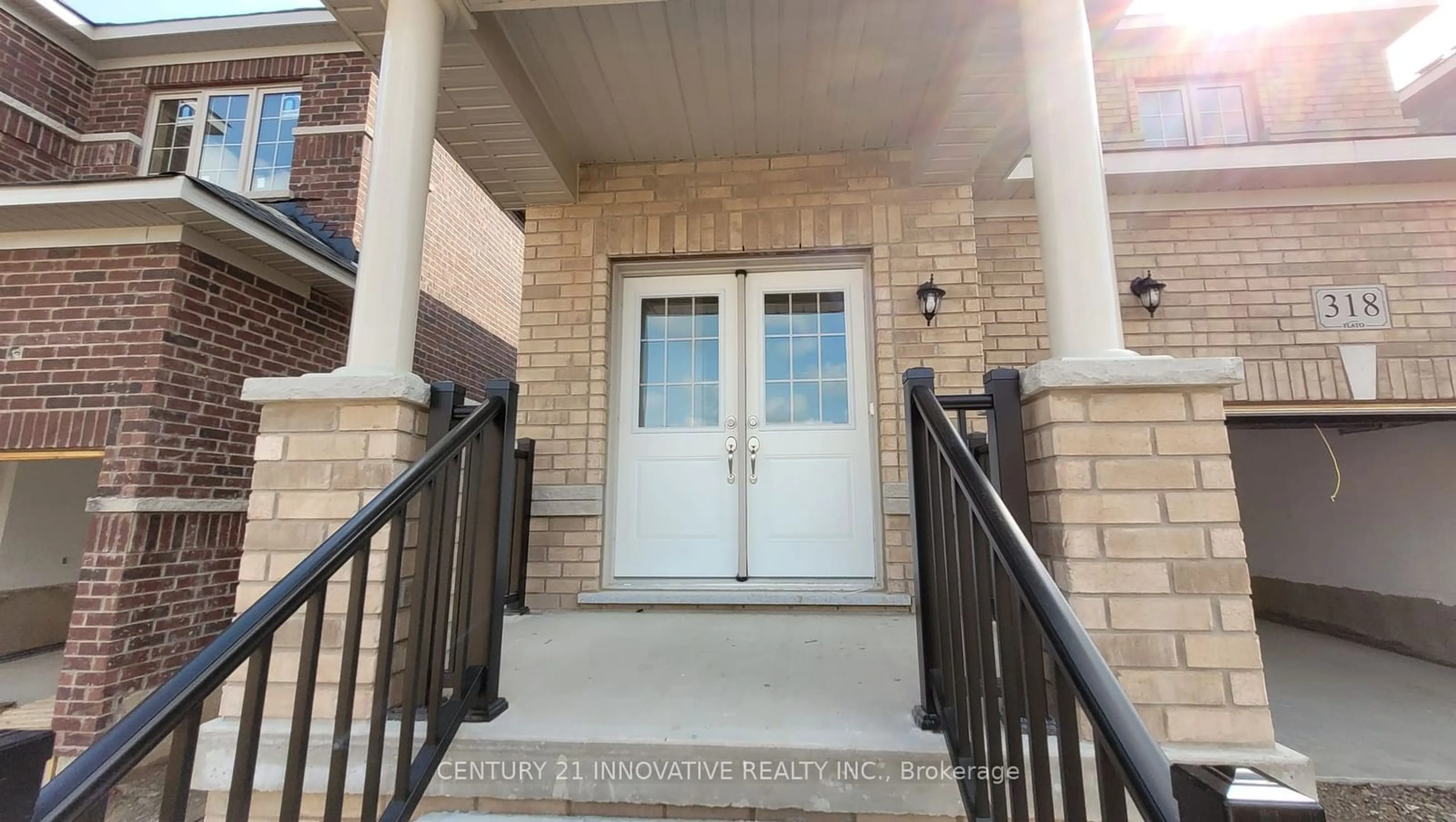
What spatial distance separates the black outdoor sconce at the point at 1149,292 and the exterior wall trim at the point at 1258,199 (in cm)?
48

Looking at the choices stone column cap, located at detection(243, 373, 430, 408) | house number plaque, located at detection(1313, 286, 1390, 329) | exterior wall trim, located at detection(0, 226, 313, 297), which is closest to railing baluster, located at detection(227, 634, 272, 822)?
stone column cap, located at detection(243, 373, 430, 408)

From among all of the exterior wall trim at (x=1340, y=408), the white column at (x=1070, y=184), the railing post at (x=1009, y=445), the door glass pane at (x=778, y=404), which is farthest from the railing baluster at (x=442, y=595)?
the exterior wall trim at (x=1340, y=408)

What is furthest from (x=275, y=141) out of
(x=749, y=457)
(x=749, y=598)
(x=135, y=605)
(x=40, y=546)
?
(x=749, y=598)

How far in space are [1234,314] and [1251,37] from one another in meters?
2.46

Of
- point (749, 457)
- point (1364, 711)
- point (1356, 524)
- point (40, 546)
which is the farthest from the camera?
point (40, 546)

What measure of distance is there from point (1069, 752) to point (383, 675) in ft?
4.40

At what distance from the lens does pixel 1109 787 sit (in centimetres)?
86

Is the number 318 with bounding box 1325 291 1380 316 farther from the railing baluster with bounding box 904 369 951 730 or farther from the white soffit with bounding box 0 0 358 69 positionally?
the white soffit with bounding box 0 0 358 69

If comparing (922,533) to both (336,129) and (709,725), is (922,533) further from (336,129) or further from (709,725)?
(336,129)

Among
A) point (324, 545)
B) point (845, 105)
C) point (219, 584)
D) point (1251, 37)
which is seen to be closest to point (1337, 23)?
point (1251, 37)

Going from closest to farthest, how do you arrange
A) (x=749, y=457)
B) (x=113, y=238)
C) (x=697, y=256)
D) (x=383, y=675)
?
(x=383, y=675)
(x=749, y=457)
(x=697, y=256)
(x=113, y=238)

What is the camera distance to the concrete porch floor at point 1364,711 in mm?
2541

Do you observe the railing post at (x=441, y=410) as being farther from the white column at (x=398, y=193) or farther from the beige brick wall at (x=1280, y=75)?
the beige brick wall at (x=1280, y=75)

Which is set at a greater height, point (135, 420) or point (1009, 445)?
point (135, 420)
